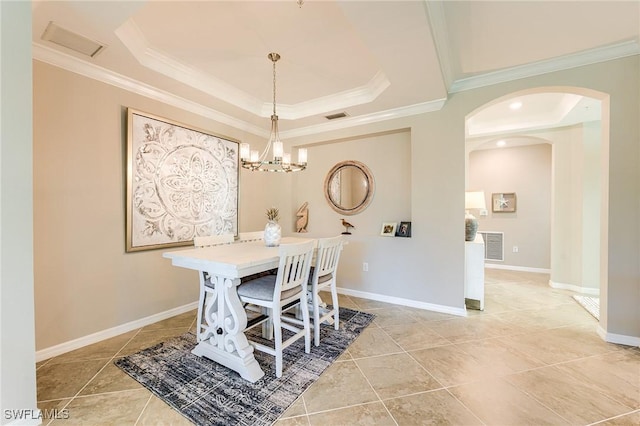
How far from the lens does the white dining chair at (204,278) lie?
2.21 meters

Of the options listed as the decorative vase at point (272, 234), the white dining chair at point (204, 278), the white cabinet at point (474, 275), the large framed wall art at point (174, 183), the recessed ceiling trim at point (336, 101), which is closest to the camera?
the white dining chair at point (204, 278)

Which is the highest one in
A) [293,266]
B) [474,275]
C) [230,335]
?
[293,266]

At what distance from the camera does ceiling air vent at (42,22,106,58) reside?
182 centimetres

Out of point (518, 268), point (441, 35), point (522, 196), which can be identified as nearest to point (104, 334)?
point (441, 35)

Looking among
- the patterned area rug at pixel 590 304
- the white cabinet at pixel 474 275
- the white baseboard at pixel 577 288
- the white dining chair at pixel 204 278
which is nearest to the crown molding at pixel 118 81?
the white dining chair at pixel 204 278

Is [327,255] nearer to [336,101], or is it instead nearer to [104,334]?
Result: [336,101]

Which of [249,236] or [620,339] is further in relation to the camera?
[249,236]

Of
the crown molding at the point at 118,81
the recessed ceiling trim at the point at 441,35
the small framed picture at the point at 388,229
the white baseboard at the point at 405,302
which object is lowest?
the white baseboard at the point at 405,302

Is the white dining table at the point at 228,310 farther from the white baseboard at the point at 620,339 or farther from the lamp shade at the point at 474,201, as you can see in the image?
the white baseboard at the point at 620,339

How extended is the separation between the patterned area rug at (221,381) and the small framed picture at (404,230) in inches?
59.0

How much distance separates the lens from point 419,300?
321 cm

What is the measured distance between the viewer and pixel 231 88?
3.05m

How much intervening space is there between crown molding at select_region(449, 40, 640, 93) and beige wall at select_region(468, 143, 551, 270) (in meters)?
3.21

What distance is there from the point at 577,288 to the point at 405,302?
8.95 feet
